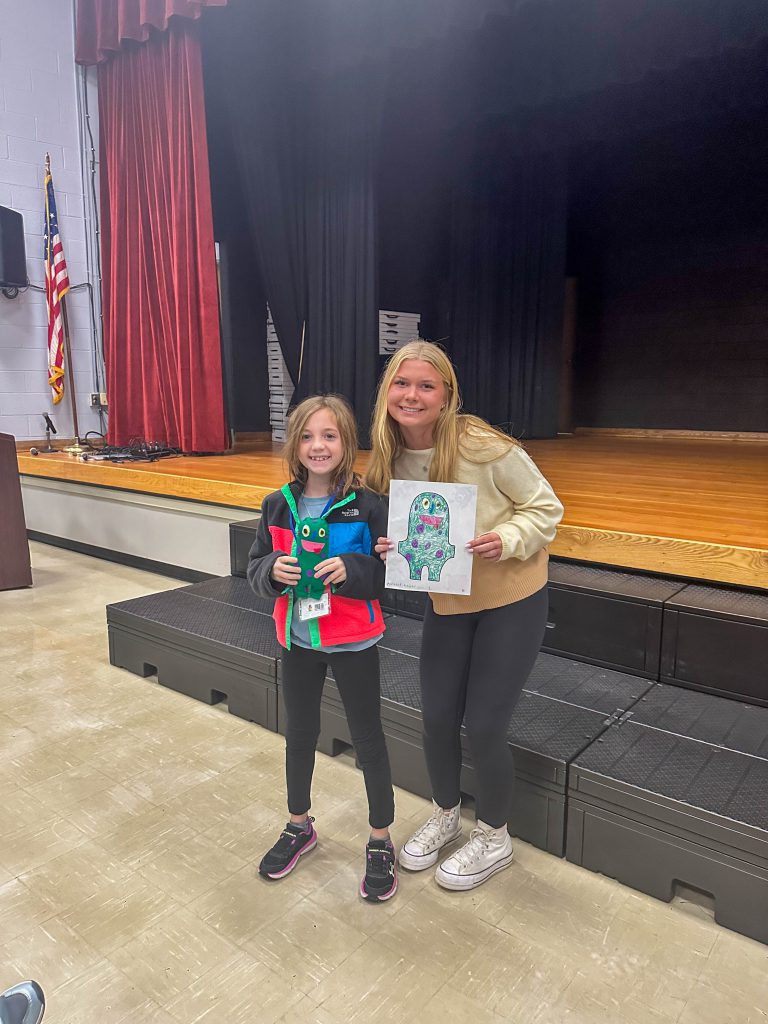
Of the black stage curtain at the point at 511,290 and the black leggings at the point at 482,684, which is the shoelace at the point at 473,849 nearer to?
the black leggings at the point at 482,684

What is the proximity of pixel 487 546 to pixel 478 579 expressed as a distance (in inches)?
4.8

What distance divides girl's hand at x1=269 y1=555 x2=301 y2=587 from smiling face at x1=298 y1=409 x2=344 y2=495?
17cm

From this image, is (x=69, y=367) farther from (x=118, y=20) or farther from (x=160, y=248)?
(x=118, y=20)

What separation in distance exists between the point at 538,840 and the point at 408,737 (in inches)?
14.8

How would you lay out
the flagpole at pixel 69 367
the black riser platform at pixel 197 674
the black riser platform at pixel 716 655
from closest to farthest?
the black riser platform at pixel 716 655 → the black riser platform at pixel 197 674 → the flagpole at pixel 69 367

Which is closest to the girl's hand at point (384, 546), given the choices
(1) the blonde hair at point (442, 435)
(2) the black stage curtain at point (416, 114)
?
(1) the blonde hair at point (442, 435)

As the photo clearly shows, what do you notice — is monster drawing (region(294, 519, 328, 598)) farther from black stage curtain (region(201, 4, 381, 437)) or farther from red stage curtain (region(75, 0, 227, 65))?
red stage curtain (region(75, 0, 227, 65))

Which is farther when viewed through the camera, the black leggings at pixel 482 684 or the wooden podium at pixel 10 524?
the wooden podium at pixel 10 524

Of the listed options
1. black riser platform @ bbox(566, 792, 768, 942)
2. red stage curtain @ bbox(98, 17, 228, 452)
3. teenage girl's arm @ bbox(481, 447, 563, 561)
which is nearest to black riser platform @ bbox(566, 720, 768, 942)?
black riser platform @ bbox(566, 792, 768, 942)

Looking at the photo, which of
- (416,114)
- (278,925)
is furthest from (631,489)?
(416,114)

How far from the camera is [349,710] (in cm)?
140

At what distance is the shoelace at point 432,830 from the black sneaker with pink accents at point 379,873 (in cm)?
8

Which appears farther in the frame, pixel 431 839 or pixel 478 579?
pixel 431 839

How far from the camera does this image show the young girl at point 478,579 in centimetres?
131
